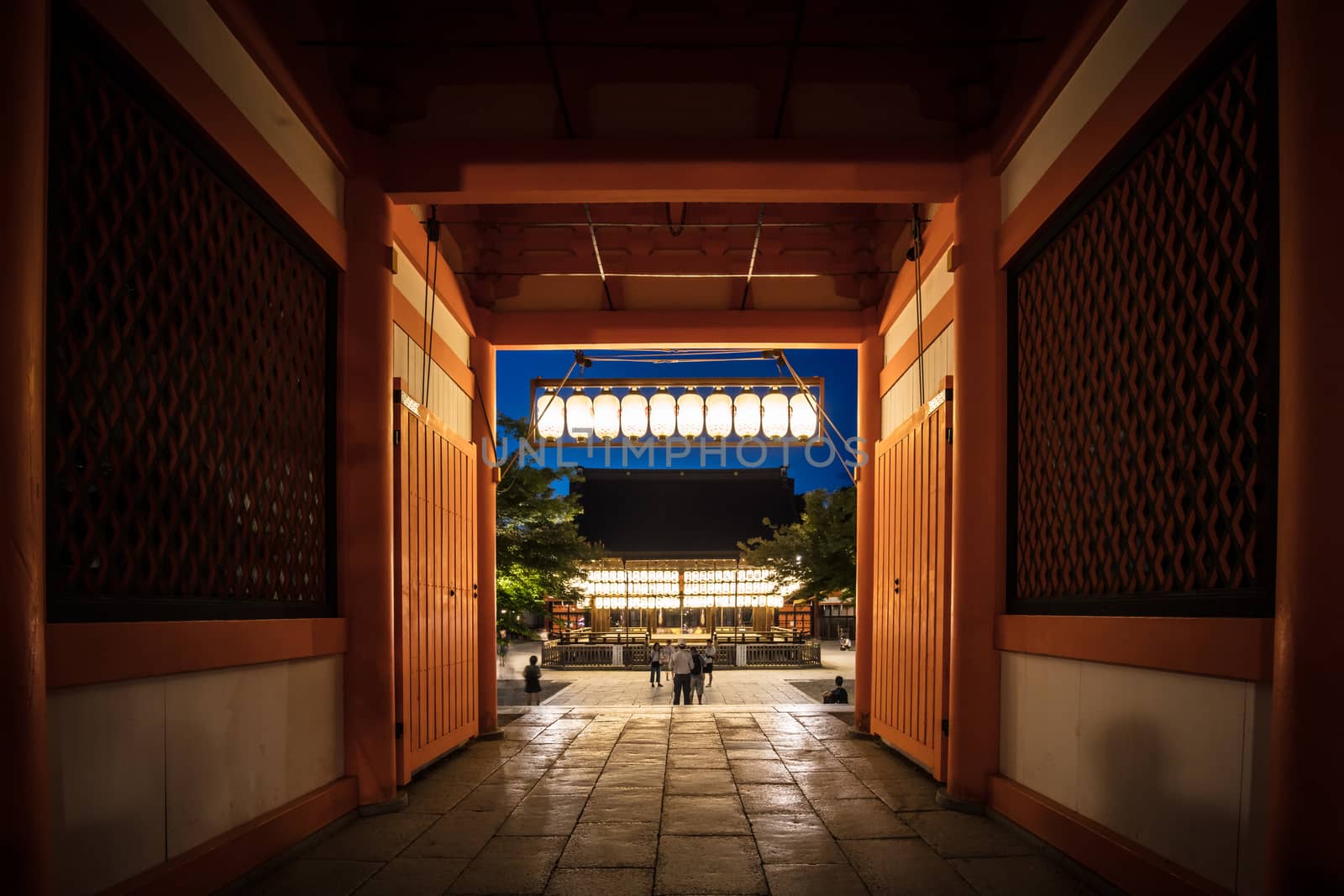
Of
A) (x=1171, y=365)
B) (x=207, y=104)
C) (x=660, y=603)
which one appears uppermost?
(x=207, y=104)

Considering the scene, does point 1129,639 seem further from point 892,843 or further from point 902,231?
point 902,231

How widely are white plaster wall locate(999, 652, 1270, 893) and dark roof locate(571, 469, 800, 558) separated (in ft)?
102

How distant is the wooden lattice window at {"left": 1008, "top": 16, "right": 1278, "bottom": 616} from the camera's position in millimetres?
3043

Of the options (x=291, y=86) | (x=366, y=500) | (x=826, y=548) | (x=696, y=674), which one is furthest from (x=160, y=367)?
(x=826, y=548)

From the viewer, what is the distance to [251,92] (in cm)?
441

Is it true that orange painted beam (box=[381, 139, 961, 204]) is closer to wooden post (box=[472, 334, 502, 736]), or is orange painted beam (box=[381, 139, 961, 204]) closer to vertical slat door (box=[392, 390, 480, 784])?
vertical slat door (box=[392, 390, 480, 784])

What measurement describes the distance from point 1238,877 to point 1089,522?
1.74 meters

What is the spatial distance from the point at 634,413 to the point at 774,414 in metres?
1.71

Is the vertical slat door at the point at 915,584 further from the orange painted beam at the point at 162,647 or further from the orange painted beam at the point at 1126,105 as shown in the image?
the orange painted beam at the point at 162,647

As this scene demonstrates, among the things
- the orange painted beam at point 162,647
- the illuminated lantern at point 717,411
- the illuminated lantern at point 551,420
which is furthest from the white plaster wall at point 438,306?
the illuminated lantern at point 717,411

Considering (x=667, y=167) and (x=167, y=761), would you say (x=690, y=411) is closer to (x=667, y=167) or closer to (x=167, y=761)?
(x=667, y=167)

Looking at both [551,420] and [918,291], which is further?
[551,420]

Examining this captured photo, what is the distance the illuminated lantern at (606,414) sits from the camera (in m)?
11.1

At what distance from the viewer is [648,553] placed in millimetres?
31250
